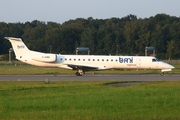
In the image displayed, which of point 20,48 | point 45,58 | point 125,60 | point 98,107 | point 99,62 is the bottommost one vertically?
point 98,107

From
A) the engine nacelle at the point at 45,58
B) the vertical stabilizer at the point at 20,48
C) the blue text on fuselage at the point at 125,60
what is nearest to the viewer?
the engine nacelle at the point at 45,58

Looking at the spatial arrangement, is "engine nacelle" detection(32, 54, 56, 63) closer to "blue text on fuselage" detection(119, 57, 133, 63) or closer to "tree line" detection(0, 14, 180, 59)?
"blue text on fuselage" detection(119, 57, 133, 63)

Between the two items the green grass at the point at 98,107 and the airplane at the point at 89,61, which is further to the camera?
the airplane at the point at 89,61

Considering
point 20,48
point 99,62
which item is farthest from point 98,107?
point 20,48

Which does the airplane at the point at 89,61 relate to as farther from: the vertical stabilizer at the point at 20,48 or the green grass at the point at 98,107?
the green grass at the point at 98,107

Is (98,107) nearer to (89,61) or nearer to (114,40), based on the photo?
(89,61)

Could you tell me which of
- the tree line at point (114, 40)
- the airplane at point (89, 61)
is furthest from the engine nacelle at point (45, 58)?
the tree line at point (114, 40)

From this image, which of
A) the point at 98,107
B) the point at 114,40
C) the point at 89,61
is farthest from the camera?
the point at 114,40

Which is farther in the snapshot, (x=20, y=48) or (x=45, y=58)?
(x=20, y=48)

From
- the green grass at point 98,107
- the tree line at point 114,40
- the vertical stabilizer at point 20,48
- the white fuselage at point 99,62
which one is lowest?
the green grass at point 98,107

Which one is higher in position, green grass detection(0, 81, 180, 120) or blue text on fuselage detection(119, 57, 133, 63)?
blue text on fuselage detection(119, 57, 133, 63)

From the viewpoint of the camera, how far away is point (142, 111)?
48.1ft

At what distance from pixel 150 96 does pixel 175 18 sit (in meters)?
102

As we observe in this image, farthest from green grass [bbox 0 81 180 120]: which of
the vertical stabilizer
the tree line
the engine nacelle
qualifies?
the tree line
